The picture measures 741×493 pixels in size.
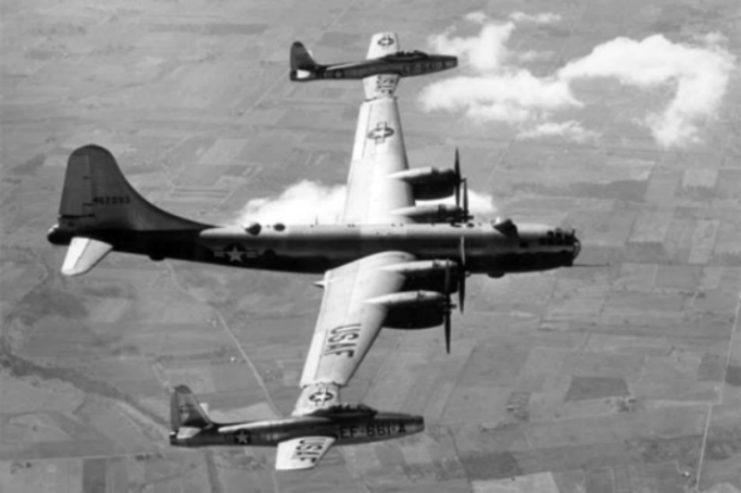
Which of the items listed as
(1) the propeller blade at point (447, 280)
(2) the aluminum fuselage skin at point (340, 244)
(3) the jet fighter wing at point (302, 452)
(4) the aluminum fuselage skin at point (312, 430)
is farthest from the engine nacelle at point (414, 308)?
(3) the jet fighter wing at point (302, 452)

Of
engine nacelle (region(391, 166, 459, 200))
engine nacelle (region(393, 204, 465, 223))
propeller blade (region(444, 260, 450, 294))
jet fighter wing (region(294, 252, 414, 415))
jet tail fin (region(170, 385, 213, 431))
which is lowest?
jet tail fin (region(170, 385, 213, 431))

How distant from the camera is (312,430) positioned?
90812mm

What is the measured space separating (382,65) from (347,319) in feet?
141

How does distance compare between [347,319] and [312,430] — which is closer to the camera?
[312,430]

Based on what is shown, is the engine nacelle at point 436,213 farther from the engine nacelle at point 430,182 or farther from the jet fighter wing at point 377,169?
the engine nacelle at point 430,182

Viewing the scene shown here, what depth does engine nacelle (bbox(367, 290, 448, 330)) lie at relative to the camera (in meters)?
97.2

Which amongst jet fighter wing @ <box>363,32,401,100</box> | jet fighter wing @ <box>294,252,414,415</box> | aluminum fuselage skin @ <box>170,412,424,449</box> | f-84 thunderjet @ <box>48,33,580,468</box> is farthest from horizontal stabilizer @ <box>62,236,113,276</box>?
jet fighter wing @ <box>363,32,401,100</box>

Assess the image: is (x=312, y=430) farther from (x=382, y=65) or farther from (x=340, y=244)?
(x=382, y=65)

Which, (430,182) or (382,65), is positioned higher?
(382,65)

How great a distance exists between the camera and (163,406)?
475 feet

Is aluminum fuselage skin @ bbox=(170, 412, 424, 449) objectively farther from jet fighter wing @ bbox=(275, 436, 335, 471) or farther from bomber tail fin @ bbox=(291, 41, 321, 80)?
bomber tail fin @ bbox=(291, 41, 321, 80)

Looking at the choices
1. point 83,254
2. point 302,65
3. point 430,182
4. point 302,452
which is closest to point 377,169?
point 430,182

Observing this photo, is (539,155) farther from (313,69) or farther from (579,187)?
(313,69)

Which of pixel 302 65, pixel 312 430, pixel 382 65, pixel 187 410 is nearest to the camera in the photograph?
pixel 312 430
